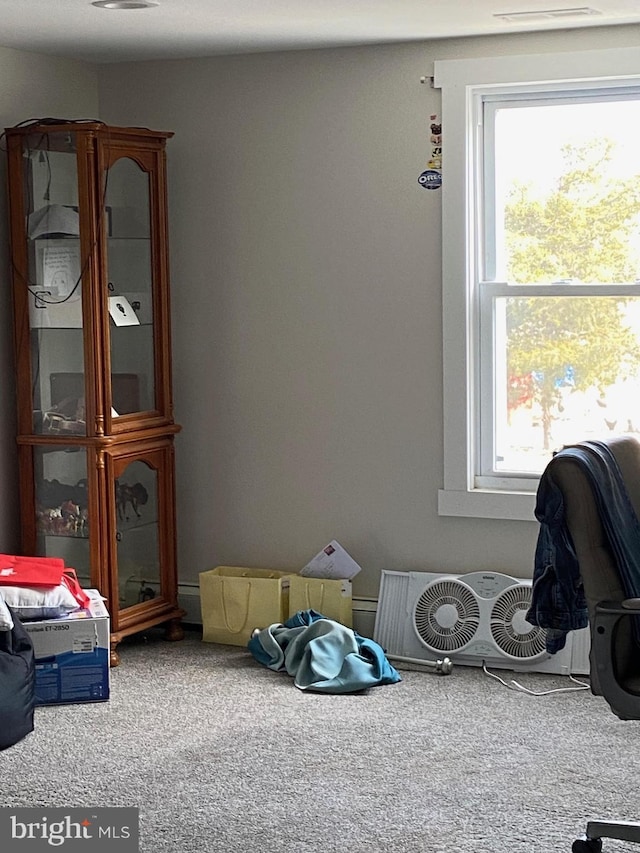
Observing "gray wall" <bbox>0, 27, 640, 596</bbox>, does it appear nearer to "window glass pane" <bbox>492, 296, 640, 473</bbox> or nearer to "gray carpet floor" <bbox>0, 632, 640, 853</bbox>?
"window glass pane" <bbox>492, 296, 640, 473</bbox>

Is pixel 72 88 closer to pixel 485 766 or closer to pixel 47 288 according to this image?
pixel 47 288

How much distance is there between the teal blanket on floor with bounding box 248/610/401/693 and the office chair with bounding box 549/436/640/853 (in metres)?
1.55

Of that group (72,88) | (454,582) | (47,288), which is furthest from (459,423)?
(72,88)

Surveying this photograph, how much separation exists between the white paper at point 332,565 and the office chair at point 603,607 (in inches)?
80.3

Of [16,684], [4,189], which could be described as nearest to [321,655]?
[16,684]

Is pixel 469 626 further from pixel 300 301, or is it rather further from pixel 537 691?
pixel 300 301

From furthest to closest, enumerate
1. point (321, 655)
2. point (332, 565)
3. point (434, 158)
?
point (332, 565) < point (434, 158) < point (321, 655)

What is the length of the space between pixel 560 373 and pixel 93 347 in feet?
5.75

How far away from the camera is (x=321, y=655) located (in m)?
4.36

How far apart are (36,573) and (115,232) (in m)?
1.34

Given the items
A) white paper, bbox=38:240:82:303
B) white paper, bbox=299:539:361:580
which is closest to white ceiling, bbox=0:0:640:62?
white paper, bbox=38:240:82:303

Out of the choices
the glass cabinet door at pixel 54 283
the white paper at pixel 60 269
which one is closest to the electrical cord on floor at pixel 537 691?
the glass cabinet door at pixel 54 283

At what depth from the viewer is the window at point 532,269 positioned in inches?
174

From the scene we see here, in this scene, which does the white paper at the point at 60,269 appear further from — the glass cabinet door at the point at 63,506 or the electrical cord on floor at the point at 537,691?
the electrical cord on floor at the point at 537,691
